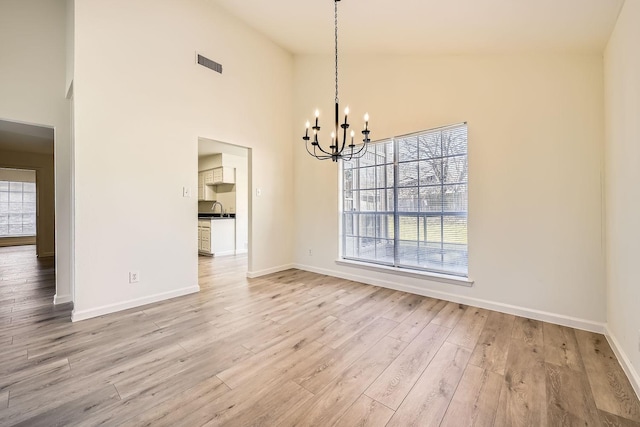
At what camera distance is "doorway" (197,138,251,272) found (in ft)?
21.2

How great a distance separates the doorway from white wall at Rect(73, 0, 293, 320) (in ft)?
8.09

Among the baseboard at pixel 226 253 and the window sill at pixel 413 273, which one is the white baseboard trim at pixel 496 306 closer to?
the window sill at pixel 413 273

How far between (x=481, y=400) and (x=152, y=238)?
3.53 metres

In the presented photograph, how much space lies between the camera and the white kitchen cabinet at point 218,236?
6.39 meters

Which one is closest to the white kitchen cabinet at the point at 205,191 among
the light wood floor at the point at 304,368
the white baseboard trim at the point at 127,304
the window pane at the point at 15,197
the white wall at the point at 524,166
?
the white baseboard trim at the point at 127,304

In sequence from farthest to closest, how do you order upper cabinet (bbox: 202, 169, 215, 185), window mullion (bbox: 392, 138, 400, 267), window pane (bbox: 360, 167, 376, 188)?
1. upper cabinet (bbox: 202, 169, 215, 185)
2. window pane (bbox: 360, 167, 376, 188)
3. window mullion (bbox: 392, 138, 400, 267)

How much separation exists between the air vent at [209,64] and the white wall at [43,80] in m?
1.56

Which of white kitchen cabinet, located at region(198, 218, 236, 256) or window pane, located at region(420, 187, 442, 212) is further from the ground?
window pane, located at region(420, 187, 442, 212)

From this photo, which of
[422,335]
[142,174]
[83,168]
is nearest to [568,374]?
[422,335]

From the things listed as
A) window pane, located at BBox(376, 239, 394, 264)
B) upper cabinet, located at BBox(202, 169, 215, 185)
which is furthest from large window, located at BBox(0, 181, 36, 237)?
window pane, located at BBox(376, 239, 394, 264)

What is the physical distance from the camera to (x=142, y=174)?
3145mm

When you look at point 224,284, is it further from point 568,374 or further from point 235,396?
point 568,374

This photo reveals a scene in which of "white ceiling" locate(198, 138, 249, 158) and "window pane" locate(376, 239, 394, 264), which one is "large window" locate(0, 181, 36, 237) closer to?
"white ceiling" locate(198, 138, 249, 158)

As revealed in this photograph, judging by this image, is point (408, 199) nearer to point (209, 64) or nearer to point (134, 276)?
point (209, 64)
